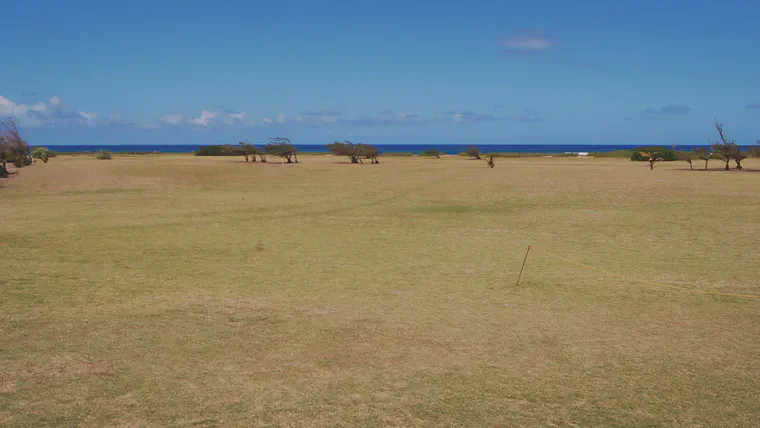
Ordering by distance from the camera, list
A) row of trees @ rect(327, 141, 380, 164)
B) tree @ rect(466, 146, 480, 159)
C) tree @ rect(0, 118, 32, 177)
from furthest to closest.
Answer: tree @ rect(466, 146, 480, 159) < row of trees @ rect(327, 141, 380, 164) < tree @ rect(0, 118, 32, 177)

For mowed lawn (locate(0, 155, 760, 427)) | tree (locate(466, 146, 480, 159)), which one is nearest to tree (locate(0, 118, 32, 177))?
mowed lawn (locate(0, 155, 760, 427))

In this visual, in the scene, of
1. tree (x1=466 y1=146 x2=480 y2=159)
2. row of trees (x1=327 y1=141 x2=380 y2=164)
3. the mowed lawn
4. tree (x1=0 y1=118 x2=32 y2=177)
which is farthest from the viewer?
tree (x1=466 y1=146 x2=480 y2=159)

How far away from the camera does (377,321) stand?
26.3 feet

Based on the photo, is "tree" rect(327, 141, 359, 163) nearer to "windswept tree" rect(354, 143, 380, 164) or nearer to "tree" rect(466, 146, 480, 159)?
"windswept tree" rect(354, 143, 380, 164)

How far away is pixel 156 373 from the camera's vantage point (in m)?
6.09

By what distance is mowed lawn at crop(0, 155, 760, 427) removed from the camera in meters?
5.45

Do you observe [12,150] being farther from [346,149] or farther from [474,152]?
[474,152]

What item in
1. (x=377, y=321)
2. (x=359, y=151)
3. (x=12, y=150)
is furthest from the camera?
(x=359, y=151)

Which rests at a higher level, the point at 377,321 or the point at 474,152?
the point at 474,152

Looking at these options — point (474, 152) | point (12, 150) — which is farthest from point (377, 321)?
point (474, 152)

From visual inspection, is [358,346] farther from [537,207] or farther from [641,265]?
[537,207]

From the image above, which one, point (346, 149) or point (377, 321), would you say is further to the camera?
point (346, 149)

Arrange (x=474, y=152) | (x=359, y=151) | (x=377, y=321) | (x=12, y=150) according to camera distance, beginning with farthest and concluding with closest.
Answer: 1. (x=474, y=152)
2. (x=359, y=151)
3. (x=12, y=150)
4. (x=377, y=321)

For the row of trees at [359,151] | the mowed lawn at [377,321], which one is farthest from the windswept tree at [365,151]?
the mowed lawn at [377,321]
